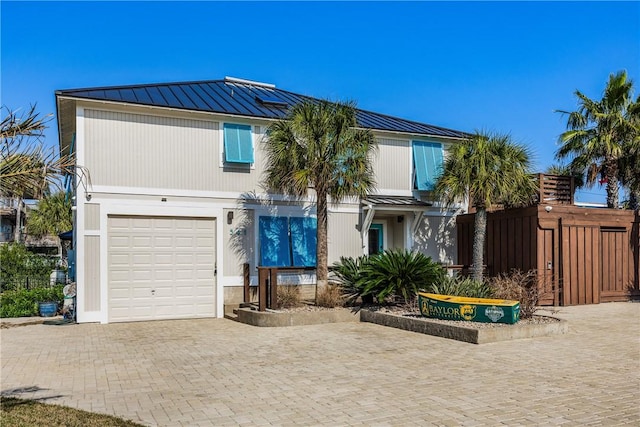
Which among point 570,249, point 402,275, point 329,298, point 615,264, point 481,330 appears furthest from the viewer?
point 615,264

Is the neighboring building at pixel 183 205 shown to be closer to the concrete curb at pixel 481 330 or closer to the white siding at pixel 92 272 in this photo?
the white siding at pixel 92 272

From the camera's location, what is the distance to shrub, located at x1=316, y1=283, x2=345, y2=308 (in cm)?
1300

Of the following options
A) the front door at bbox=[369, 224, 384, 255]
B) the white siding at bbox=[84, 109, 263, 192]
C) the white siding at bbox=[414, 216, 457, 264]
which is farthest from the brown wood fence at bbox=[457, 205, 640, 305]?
the white siding at bbox=[84, 109, 263, 192]

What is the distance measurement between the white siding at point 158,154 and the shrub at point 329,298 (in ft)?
11.6

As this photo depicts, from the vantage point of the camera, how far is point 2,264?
17656mm

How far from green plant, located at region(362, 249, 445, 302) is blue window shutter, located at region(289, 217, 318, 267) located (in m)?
2.46

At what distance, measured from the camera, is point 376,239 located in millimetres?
17016

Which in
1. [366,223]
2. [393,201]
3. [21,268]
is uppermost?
[393,201]

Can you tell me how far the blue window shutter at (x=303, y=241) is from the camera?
1481cm

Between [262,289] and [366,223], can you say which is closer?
[262,289]

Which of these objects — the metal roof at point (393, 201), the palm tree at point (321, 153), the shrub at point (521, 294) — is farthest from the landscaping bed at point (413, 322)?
the metal roof at point (393, 201)

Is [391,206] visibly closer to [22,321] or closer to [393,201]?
[393,201]

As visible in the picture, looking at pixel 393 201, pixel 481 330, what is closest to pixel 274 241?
pixel 393 201

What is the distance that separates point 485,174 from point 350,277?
439cm
